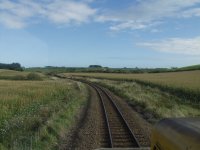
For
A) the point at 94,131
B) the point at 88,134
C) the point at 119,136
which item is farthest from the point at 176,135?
the point at 94,131

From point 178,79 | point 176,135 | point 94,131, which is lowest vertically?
point 94,131

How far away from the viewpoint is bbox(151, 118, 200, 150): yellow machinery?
14.4 ft

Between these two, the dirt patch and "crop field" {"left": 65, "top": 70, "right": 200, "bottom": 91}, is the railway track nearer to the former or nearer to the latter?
the dirt patch

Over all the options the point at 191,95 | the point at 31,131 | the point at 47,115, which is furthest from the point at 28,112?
the point at 191,95

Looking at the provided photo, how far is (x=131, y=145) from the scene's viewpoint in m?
12.8

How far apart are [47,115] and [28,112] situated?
0.96m

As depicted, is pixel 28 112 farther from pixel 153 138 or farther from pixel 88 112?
pixel 153 138

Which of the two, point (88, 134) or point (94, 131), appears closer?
point (88, 134)

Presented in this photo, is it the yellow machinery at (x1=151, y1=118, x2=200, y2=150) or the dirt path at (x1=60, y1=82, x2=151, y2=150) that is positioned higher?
the yellow machinery at (x1=151, y1=118, x2=200, y2=150)

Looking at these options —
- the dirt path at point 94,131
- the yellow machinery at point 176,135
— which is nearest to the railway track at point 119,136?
the dirt path at point 94,131

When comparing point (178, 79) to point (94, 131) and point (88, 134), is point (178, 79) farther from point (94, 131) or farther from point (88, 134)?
point (88, 134)

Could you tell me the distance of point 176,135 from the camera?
5027 millimetres

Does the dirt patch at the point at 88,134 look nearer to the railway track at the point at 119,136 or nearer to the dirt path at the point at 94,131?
the dirt path at the point at 94,131

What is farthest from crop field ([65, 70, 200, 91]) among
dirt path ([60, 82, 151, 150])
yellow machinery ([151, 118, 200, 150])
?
yellow machinery ([151, 118, 200, 150])
